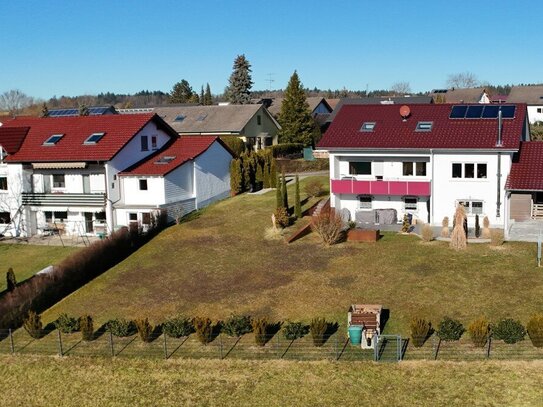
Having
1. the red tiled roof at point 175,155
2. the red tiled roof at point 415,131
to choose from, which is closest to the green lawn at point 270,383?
the red tiled roof at point 415,131

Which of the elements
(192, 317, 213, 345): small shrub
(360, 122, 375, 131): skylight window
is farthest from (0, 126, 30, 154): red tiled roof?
(192, 317, 213, 345): small shrub

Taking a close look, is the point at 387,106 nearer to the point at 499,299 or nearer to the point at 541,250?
the point at 541,250

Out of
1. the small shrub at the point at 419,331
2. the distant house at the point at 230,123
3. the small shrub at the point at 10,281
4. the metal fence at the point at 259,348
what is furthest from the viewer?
the distant house at the point at 230,123

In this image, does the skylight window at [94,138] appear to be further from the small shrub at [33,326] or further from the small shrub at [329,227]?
the small shrub at [33,326]

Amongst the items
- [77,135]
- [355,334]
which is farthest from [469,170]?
[77,135]

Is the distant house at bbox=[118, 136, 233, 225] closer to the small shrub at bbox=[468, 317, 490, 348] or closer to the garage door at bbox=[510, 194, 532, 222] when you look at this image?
the garage door at bbox=[510, 194, 532, 222]

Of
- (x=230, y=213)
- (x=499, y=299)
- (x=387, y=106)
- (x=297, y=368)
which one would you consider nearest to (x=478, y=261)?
(x=499, y=299)
